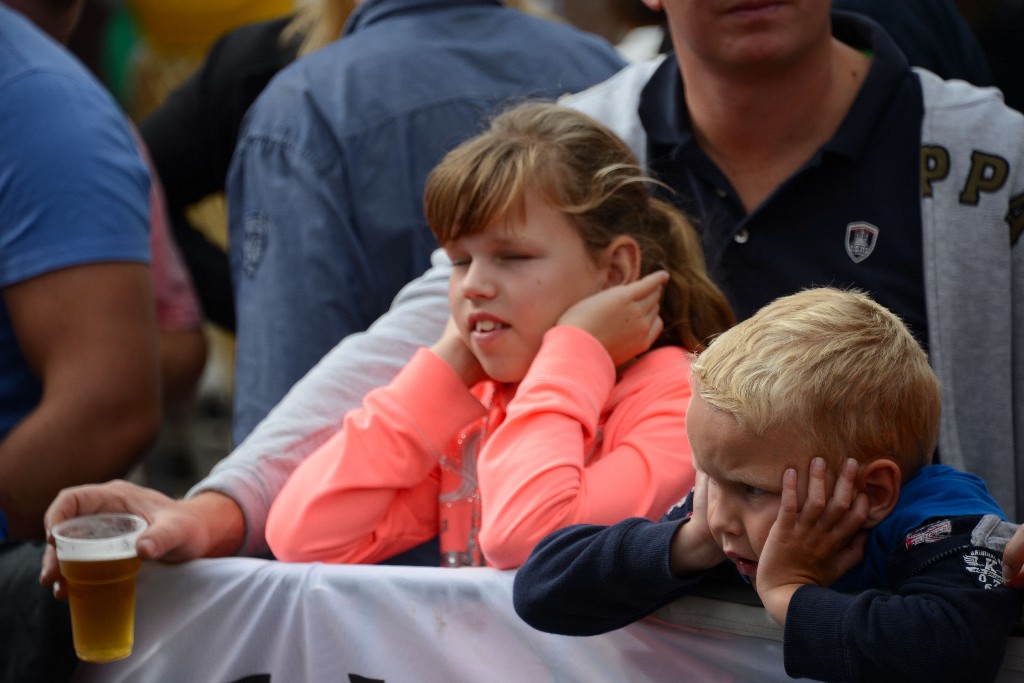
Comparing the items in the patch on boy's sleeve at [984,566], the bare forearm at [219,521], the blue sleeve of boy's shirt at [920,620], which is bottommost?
the bare forearm at [219,521]

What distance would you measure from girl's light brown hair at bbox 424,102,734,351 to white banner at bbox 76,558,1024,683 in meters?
0.63

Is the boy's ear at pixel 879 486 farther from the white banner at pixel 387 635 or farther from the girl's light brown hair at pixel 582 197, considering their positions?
the girl's light brown hair at pixel 582 197

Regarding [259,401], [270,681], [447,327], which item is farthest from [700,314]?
[259,401]

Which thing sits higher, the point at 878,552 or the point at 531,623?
the point at 878,552

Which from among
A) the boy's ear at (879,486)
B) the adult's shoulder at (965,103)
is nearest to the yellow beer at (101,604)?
the boy's ear at (879,486)

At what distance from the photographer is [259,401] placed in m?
3.13

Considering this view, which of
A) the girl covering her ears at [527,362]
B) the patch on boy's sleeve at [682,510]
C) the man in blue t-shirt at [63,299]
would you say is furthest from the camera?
the man in blue t-shirt at [63,299]

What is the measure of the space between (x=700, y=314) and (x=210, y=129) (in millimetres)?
2118

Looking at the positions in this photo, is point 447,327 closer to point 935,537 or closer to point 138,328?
point 138,328

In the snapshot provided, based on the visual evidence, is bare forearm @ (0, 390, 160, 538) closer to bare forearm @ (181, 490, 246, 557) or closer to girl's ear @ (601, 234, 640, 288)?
bare forearm @ (181, 490, 246, 557)

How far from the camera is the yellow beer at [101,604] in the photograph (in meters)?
1.95

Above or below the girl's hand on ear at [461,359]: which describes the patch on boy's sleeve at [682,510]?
above

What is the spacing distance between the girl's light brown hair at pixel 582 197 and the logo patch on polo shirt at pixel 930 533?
75 cm

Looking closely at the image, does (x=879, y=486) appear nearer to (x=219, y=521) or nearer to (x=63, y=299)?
(x=219, y=521)
